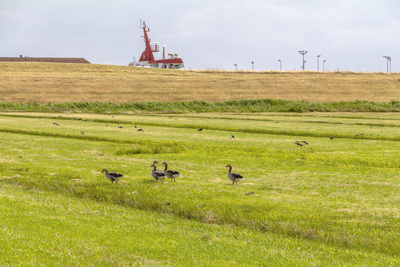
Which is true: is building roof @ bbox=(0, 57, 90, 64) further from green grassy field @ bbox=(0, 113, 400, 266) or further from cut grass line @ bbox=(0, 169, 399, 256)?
cut grass line @ bbox=(0, 169, 399, 256)

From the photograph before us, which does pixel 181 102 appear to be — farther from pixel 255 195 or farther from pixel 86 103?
pixel 255 195

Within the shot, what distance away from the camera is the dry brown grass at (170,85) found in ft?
330

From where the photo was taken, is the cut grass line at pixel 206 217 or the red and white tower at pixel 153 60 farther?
the red and white tower at pixel 153 60

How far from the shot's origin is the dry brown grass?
100 m

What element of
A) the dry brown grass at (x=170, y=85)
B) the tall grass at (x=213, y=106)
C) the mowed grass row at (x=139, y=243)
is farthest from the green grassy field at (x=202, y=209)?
the dry brown grass at (x=170, y=85)

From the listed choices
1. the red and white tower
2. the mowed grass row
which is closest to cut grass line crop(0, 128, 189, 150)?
the mowed grass row

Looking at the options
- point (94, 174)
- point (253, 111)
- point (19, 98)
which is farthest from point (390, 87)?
point (94, 174)

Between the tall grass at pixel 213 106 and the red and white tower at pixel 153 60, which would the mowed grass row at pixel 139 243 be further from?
the red and white tower at pixel 153 60

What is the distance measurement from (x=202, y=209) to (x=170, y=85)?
323 ft

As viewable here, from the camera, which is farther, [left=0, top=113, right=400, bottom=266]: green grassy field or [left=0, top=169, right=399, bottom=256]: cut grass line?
[left=0, top=169, right=399, bottom=256]: cut grass line

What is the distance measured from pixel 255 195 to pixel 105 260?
A: 28.0 feet

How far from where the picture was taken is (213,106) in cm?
9675

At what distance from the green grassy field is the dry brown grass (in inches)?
2698

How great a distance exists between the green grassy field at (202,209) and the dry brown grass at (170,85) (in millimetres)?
68528
